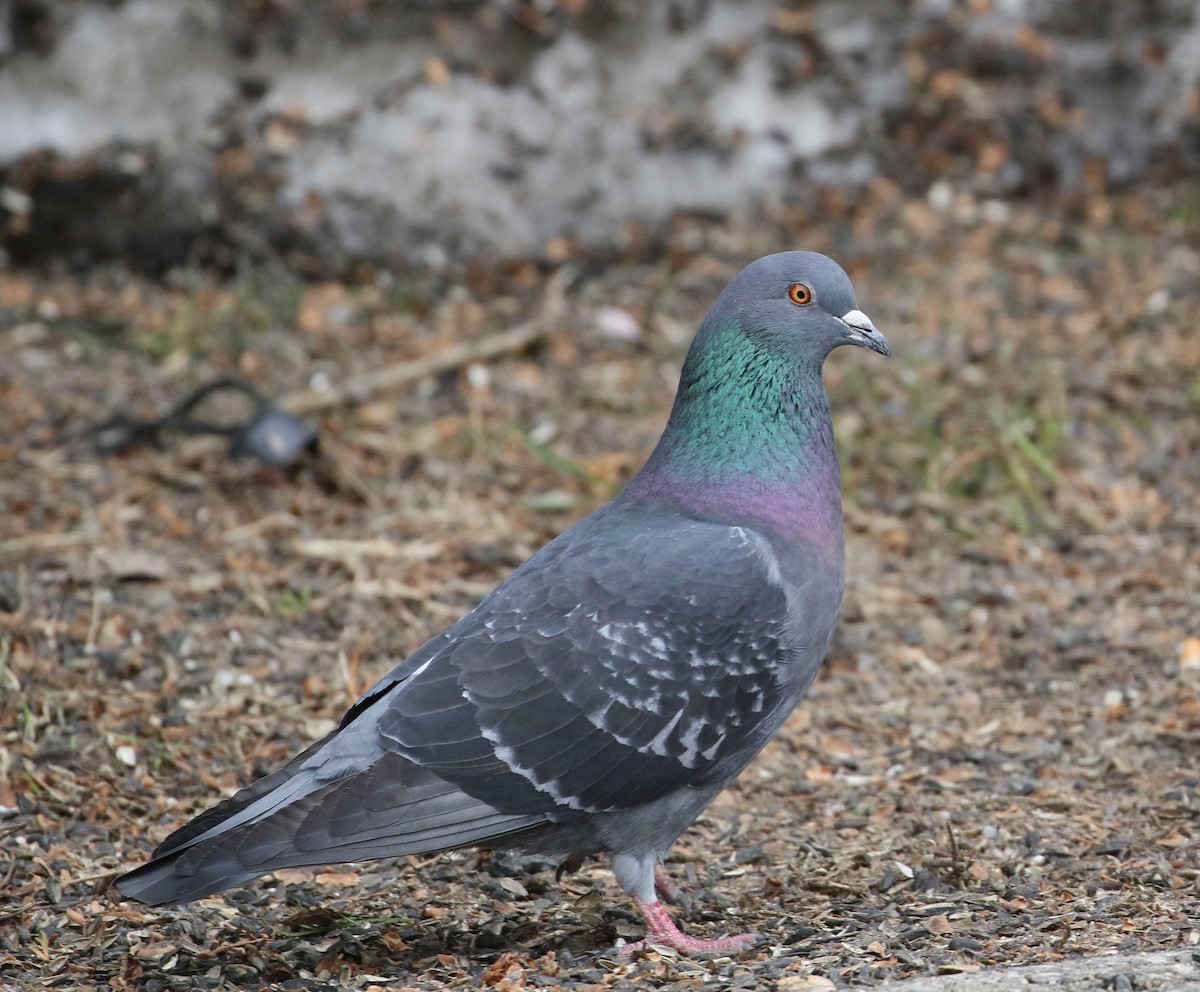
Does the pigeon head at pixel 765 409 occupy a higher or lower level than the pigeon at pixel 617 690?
higher

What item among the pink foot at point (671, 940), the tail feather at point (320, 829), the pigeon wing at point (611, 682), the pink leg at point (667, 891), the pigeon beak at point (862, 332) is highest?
the pigeon beak at point (862, 332)

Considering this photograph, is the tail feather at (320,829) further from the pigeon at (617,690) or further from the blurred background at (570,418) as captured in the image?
the blurred background at (570,418)

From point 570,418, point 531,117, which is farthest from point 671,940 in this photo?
point 531,117

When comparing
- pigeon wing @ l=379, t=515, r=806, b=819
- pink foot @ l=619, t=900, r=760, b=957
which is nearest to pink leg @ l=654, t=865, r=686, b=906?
→ pink foot @ l=619, t=900, r=760, b=957

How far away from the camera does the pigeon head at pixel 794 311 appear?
408 centimetres

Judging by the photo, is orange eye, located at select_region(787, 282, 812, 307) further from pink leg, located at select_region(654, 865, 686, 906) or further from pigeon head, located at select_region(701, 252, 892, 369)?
pink leg, located at select_region(654, 865, 686, 906)

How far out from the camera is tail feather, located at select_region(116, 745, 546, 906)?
11.0 feet

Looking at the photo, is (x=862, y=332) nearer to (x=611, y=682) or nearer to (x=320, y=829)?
(x=611, y=682)

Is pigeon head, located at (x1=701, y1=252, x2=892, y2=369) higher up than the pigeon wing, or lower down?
higher up

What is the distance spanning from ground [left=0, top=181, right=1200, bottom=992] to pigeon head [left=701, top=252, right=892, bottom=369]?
133 centimetres

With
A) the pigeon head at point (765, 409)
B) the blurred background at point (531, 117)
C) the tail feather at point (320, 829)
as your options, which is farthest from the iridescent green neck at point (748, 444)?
the blurred background at point (531, 117)

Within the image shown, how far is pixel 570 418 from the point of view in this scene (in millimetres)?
6910

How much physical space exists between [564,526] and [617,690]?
2.40 meters

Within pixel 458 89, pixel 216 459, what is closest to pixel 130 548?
pixel 216 459
